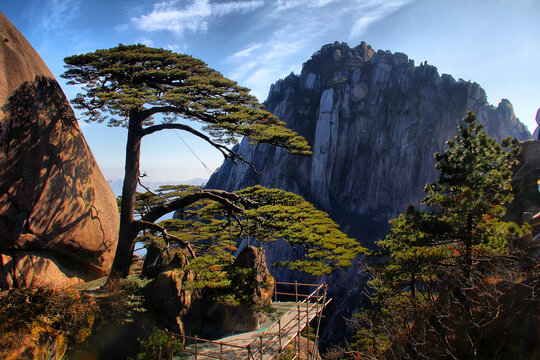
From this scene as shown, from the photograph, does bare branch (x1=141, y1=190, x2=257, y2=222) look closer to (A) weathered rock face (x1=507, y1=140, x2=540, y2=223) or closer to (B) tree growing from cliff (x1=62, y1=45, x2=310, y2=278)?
(B) tree growing from cliff (x1=62, y1=45, x2=310, y2=278)

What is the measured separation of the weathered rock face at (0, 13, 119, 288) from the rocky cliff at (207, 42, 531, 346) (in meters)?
51.5

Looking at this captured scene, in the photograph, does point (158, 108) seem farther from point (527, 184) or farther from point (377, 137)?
point (377, 137)

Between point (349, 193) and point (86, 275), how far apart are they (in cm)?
6228

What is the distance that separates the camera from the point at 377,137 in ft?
225

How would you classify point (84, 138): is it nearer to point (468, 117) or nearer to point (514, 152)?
point (468, 117)


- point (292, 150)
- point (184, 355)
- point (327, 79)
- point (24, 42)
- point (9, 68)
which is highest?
point (327, 79)

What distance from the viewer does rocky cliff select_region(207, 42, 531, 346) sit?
65.4 meters

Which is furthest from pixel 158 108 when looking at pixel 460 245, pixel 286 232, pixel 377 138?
pixel 377 138

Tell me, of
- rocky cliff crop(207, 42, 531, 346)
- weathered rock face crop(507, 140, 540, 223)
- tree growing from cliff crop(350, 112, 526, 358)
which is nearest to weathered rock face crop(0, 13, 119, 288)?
tree growing from cliff crop(350, 112, 526, 358)

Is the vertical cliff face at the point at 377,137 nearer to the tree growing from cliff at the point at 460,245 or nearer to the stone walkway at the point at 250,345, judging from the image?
the tree growing from cliff at the point at 460,245

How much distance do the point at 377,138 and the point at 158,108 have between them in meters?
63.6

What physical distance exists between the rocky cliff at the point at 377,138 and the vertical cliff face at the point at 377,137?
19cm

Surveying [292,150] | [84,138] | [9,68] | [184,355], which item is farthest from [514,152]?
[9,68]

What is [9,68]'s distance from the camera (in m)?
9.02
